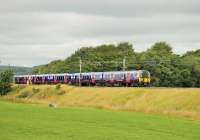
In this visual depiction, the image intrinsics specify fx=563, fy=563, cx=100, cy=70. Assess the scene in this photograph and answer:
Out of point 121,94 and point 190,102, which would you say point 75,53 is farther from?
point 190,102

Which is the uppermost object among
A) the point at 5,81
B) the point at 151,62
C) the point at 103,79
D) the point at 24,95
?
the point at 151,62

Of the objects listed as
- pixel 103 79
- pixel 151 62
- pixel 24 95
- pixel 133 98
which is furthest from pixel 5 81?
pixel 133 98

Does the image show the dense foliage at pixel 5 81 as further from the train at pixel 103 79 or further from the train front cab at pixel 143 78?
the train front cab at pixel 143 78

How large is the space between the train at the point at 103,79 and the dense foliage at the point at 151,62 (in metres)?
7.19

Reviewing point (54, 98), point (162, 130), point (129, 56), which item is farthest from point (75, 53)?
point (162, 130)

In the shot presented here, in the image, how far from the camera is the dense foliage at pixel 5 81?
9788 centimetres

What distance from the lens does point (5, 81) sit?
98875 mm

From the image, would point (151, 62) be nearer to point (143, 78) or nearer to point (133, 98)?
point (143, 78)

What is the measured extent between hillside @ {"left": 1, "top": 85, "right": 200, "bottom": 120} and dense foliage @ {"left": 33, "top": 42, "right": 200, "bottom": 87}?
19.3 metres

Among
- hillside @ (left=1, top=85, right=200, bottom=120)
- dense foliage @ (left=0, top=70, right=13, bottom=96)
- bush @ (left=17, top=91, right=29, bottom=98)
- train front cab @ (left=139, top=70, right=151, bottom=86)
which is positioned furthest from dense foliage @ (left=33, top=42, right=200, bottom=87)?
dense foliage @ (left=0, top=70, right=13, bottom=96)

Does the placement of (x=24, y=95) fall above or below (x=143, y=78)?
below

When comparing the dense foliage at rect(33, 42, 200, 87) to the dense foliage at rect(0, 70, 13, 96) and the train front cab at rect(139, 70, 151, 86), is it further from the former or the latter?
the dense foliage at rect(0, 70, 13, 96)

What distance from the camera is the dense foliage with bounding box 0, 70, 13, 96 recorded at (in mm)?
97875

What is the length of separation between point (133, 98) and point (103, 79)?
106ft
